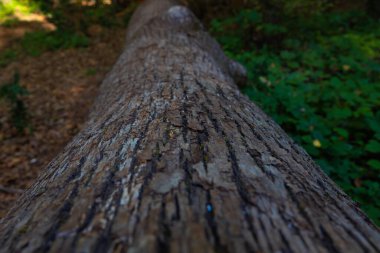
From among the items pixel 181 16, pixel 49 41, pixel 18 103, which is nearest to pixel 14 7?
pixel 49 41

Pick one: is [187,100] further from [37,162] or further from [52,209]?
[37,162]

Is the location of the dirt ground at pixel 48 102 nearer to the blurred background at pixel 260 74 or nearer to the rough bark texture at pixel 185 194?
the blurred background at pixel 260 74

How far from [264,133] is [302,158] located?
0.78 ft

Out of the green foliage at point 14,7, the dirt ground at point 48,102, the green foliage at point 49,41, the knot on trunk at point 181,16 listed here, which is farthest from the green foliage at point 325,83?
the green foliage at point 14,7

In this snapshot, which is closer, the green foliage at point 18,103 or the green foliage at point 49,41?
the green foliage at point 18,103

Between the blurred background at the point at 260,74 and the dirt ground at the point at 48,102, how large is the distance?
0.02 meters

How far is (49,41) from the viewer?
6449mm

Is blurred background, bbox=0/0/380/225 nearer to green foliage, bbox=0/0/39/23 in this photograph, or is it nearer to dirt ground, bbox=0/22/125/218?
dirt ground, bbox=0/22/125/218

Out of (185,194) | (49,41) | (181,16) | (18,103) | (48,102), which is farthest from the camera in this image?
(49,41)

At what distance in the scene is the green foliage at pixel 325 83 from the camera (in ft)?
8.51

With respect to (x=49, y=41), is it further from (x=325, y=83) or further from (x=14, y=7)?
(x=325, y=83)

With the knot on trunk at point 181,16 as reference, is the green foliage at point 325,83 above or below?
below

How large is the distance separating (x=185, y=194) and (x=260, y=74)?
3385 mm

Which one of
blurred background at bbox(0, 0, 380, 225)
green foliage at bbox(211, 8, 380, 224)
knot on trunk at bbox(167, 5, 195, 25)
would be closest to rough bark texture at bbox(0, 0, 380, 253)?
green foliage at bbox(211, 8, 380, 224)
